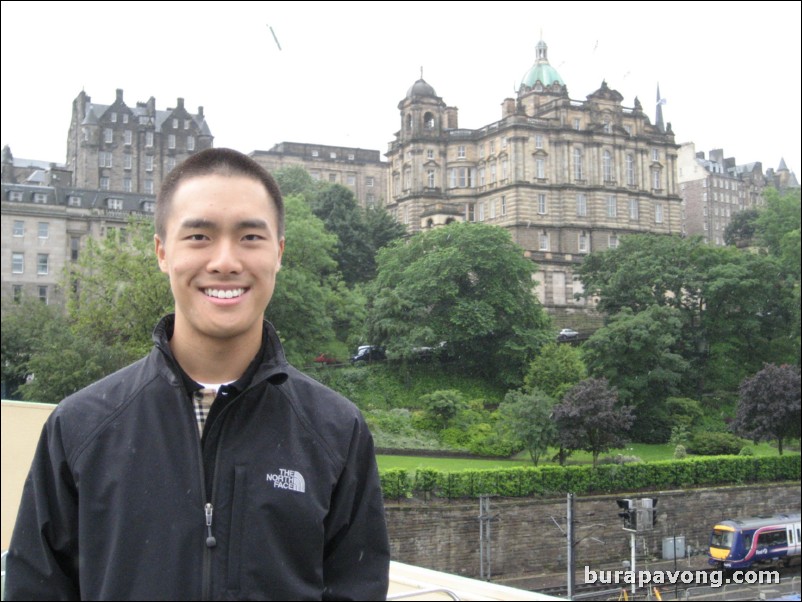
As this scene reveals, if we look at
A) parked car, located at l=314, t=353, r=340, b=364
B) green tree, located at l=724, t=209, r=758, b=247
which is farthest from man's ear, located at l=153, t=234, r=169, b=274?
parked car, located at l=314, t=353, r=340, b=364

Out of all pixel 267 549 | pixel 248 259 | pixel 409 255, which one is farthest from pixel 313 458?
pixel 409 255

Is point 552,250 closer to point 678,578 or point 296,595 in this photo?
point 678,578

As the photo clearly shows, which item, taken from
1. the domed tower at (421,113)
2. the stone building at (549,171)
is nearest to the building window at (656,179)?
the stone building at (549,171)

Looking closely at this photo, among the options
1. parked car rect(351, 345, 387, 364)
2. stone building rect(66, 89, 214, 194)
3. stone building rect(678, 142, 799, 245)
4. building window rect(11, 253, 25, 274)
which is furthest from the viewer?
stone building rect(66, 89, 214, 194)

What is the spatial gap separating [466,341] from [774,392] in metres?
9.09

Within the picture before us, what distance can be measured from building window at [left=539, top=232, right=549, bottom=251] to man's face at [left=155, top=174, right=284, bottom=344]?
81.3 feet

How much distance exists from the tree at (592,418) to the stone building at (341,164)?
22.0 m

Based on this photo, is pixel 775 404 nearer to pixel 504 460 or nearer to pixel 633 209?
pixel 504 460

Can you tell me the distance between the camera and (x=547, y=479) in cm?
1255

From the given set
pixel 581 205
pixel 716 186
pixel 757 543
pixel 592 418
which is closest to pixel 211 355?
pixel 757 543

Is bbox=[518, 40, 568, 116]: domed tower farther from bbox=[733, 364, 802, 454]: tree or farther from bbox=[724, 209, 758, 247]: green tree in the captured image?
bbox=[733, 364, 802, 454]: tree

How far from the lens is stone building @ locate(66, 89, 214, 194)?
93.9 feet

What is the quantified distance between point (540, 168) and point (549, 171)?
1.07 feet

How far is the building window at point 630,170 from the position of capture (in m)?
26.6
